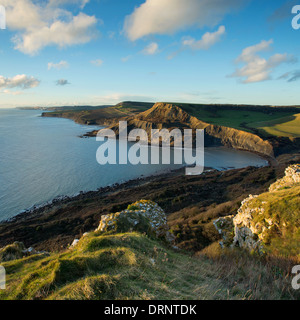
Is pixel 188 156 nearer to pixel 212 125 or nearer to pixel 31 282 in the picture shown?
pixel 212 125

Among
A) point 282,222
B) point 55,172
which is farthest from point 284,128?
point 282,222

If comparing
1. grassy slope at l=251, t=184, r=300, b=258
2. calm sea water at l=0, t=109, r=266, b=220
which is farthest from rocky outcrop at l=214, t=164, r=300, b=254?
calm sea water at l=0, t=109, r=266, b=220

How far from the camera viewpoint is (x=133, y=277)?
4570mm

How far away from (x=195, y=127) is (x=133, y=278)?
3483 inches

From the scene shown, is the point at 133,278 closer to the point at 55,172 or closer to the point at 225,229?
the point at 225,229

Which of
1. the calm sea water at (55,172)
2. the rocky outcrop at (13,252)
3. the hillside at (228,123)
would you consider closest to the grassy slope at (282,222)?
the rocky outcrop at (13,252)

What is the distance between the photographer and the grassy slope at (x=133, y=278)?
400 centimetres

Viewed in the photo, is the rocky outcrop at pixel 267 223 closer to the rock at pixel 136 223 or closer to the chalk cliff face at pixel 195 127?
the rock at pixel 136 223

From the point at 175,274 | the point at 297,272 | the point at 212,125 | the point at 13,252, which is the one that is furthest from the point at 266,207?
the point at 212,125

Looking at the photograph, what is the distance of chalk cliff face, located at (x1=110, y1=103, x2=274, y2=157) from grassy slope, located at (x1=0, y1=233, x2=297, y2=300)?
67.7m

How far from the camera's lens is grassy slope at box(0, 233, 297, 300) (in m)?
4.00

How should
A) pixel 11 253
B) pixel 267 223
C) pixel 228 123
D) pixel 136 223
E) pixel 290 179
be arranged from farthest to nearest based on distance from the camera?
pixel 228 123
pixel 290 179
pixel 136 223
pixel 11 253
pixel 267 223
